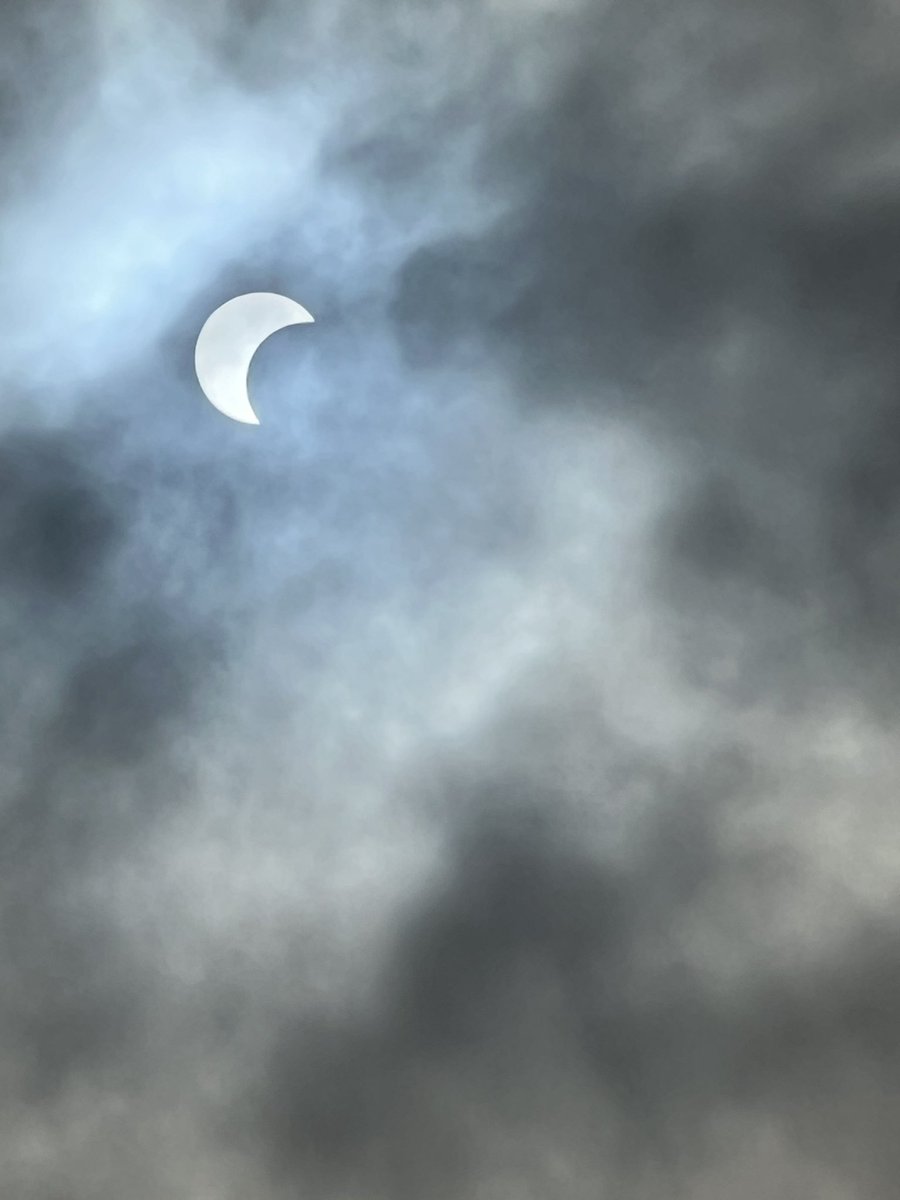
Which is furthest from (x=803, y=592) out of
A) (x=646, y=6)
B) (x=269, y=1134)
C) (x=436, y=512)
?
(x=269, y=1134)

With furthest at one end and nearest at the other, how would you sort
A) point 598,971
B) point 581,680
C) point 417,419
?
point 417,419, point 581,680, point 598,971

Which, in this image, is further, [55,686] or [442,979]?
[55,686]

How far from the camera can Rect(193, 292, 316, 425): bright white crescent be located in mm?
18516

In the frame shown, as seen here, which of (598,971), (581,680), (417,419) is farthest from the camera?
(417,419)

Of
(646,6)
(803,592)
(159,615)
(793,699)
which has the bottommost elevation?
(793,699)

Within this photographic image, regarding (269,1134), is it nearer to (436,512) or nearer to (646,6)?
(436,512)

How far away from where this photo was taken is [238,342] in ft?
60.7

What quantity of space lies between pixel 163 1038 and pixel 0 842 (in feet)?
13.0

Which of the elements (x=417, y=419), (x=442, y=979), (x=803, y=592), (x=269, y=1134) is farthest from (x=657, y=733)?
(x=269, y=1134)

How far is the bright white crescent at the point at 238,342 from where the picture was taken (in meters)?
18.5

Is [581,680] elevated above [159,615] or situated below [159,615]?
below

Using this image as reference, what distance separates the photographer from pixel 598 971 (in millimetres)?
15750

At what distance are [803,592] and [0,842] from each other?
39.8ft

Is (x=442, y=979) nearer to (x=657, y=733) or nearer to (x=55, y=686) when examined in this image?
(x=657, y=733)
